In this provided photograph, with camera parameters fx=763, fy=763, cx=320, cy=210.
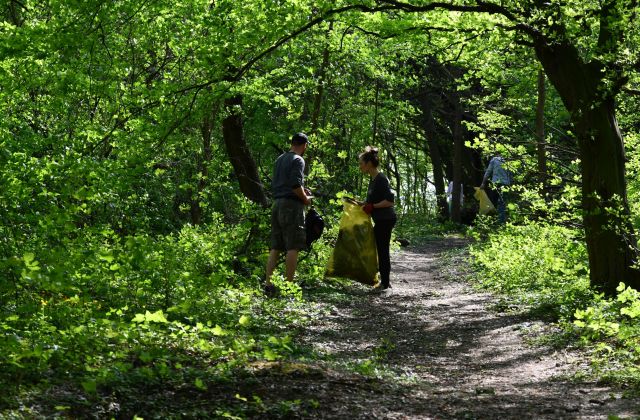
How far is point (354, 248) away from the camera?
12.0m

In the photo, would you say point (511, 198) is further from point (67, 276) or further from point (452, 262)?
point (67, 276)

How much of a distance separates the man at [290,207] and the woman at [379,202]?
205cm

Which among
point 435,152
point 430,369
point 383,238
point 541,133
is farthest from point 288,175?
point 435,152

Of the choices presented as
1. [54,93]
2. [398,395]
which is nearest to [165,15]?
[54,93]

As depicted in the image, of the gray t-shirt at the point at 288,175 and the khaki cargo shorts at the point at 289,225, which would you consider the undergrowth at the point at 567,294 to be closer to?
the khaki cargo shorts at the point at 289,225

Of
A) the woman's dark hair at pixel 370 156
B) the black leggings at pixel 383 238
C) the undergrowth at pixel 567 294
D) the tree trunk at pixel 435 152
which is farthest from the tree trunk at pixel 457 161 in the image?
the black leggings at pixel 383 238

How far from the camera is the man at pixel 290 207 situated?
A: 9.98m

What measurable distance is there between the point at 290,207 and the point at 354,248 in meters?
2.22

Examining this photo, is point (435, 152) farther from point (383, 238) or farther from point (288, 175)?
point (288, 175)

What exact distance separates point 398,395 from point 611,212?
4.15 m

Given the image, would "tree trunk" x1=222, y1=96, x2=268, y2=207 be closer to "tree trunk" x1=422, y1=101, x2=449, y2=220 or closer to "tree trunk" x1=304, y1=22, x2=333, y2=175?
"tree trunk" x1=304, y1=22, x2=333, y2=175

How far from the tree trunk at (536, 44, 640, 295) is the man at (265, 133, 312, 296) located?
3.43 meters

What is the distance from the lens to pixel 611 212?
8672 millimetres

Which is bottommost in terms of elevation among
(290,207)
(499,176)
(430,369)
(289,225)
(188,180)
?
(430,369)
